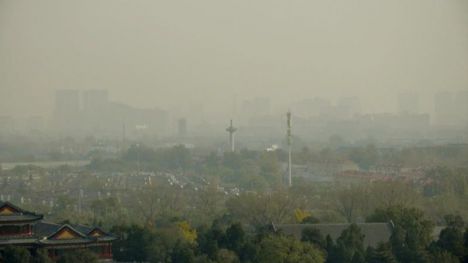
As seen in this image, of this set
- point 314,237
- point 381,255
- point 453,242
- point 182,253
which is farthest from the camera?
point 314,237

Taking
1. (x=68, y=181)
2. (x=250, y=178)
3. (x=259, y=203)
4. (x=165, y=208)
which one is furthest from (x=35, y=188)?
(x=259, y=203)

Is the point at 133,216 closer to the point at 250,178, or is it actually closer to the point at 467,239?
the point at 467,239

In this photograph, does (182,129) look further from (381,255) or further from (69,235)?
(381,255)

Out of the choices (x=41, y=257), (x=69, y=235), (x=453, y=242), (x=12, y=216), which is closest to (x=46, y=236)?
(x=69, y=235)

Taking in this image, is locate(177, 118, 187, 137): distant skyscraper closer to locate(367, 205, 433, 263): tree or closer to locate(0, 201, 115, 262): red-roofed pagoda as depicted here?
locate(367, 205, 433, 263): tree

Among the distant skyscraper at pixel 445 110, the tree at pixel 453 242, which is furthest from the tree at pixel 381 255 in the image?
the distant skyscraper at pixel 445 110

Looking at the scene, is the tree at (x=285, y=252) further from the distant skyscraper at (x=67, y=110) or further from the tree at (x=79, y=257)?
the distant skyscraper at (x=67, y=110)

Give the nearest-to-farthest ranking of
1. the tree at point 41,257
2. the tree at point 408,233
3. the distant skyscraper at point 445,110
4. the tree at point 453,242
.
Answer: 1. the tree at point 41,257
2. the tree at point 453,242
3. the tree at point 408,233
4. the distant skyscraper at point 445,110

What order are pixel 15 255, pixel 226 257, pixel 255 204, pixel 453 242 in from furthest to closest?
pixel 255 204, pixel 453 242, pixel 15 255, pixel 226 257

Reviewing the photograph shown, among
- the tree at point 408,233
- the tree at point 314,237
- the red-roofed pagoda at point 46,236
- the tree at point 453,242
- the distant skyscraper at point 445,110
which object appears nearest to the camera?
the tree at point 453,242
